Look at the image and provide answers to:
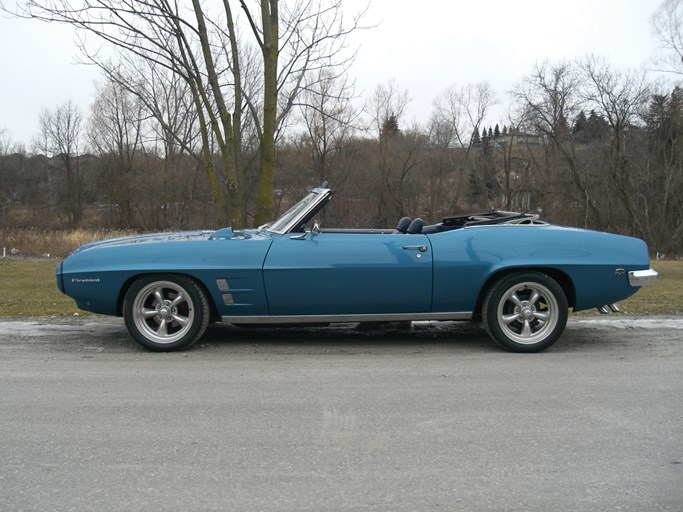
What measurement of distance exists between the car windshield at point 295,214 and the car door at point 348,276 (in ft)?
0.79

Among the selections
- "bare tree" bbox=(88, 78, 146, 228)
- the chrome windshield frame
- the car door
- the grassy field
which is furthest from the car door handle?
"bare tree" bbox=(88, 78, 146, 228)

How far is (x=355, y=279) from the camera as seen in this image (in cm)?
562

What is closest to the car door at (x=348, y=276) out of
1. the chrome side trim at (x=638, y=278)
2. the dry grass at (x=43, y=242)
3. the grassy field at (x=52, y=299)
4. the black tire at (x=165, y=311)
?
the black tire at (x=165, y=311)

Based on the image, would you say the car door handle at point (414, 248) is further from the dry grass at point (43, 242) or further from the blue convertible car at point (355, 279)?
the dry grass at point (43, 242)

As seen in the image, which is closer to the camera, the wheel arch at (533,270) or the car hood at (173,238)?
the wheel arch at (533,270)

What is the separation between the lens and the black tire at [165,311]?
5.64m

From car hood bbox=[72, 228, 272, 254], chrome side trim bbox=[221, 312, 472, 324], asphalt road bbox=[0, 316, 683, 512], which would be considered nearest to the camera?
asphalt road bbox=[0, 316, 683, 512]

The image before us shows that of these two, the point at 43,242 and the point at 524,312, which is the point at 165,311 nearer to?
the point at 524,312

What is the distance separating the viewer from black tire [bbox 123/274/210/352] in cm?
564

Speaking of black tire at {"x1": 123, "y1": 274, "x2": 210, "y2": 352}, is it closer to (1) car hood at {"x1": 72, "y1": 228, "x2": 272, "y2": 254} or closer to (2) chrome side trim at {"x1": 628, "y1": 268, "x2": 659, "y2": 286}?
(1) car hood at {"x1": 72, "y1": 228, "x2": 272, "y2": 254}

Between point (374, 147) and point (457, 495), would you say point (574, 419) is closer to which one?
point (457, 495)

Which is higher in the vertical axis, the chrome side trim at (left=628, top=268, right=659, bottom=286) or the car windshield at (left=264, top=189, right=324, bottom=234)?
the car windshield at (left=264, top=189, right=324, bottom=234)

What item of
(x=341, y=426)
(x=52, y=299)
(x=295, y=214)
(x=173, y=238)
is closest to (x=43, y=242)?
(x=52, y=299)

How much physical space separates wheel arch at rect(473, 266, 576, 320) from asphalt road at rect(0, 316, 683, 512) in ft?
1.53
